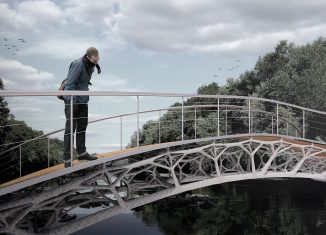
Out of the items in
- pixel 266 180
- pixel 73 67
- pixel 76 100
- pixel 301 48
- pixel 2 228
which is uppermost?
pixel 301 48

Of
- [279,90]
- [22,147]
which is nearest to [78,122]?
[22,147]

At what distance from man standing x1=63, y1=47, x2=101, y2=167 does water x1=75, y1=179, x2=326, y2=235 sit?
1363cm

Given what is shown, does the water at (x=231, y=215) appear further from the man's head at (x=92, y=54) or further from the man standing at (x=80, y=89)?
the man's head at (x=92, y=54)

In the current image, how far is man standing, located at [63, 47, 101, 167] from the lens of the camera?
8.80 metres

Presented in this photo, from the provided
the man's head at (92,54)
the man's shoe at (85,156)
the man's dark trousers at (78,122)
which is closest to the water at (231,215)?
the man's shoe at (85,156)

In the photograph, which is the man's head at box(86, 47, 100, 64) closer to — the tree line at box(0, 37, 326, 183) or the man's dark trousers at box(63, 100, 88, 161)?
the man's dark trousers at box(63, 100, 88, 161)

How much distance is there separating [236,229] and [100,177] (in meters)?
14.1

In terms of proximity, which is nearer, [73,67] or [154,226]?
[73,67]

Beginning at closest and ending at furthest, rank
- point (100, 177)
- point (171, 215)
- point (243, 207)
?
1. point (100, 177)
2. point (171, 215)
3. point (243, 207)

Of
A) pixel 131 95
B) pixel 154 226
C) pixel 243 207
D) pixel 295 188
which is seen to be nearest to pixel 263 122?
pixel 295 188

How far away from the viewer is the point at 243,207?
29.3 m

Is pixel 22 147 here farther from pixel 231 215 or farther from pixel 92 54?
pixel 92 54

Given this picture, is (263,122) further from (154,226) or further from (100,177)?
(100,177)

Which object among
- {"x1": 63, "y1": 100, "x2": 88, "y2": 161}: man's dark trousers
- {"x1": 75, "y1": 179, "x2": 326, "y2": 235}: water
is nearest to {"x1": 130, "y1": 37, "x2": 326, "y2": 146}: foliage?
{"x1": 75, "y1": 179, "x2": 326, "y2": 235}: water
